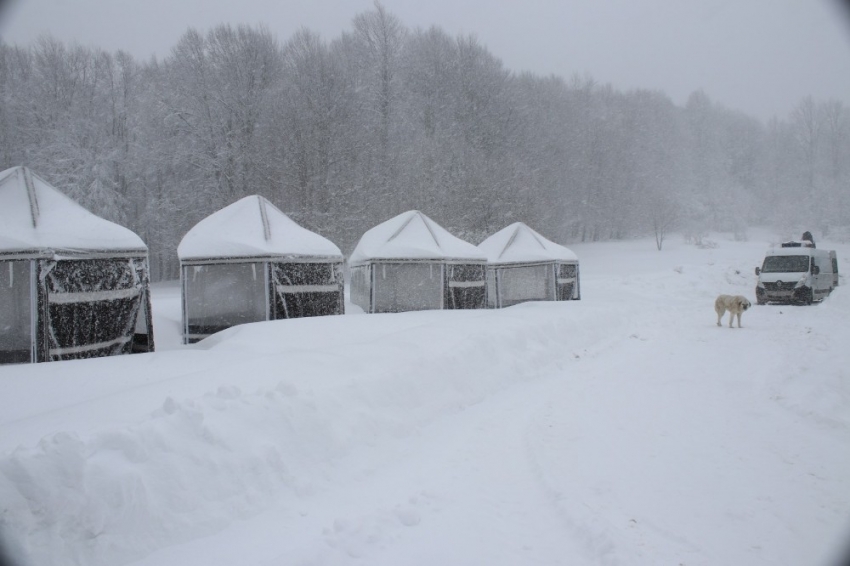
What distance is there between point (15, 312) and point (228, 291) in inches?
147

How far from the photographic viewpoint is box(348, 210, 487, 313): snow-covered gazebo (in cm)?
1355

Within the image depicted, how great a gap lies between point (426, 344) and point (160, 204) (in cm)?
2513

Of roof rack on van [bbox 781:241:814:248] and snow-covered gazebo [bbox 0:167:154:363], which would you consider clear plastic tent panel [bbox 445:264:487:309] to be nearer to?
snow-covered gazebo [bbox 0:167:154:363]

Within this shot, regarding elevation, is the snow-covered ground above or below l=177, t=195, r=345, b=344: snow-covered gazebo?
below

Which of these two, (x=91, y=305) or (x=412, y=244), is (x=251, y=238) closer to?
(x=91, y=305)

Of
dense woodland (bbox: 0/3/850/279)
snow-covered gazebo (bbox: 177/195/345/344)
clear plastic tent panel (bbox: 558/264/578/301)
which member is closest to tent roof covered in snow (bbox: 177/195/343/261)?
snow-covered gazebo (bbox: 177/195/345/344)

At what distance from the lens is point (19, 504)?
Result: 265cm

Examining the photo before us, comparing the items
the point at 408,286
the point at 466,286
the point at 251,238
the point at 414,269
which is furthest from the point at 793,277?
the point at 251,238

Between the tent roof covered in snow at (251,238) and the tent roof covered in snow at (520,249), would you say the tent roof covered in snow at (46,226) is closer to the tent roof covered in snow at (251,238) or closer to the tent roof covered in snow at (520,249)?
the tent roof covered in snow at (251,238)

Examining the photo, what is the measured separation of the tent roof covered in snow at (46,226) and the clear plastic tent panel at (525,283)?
11936 millimetres

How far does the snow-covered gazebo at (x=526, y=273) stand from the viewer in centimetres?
1728

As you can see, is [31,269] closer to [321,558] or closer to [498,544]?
[321,558]

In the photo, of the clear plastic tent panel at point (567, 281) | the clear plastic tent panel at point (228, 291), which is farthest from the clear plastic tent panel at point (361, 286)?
the clear plastic tent panel at point (567, 281)

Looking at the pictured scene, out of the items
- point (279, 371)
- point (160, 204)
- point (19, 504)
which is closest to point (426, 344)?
point (279, 371)
